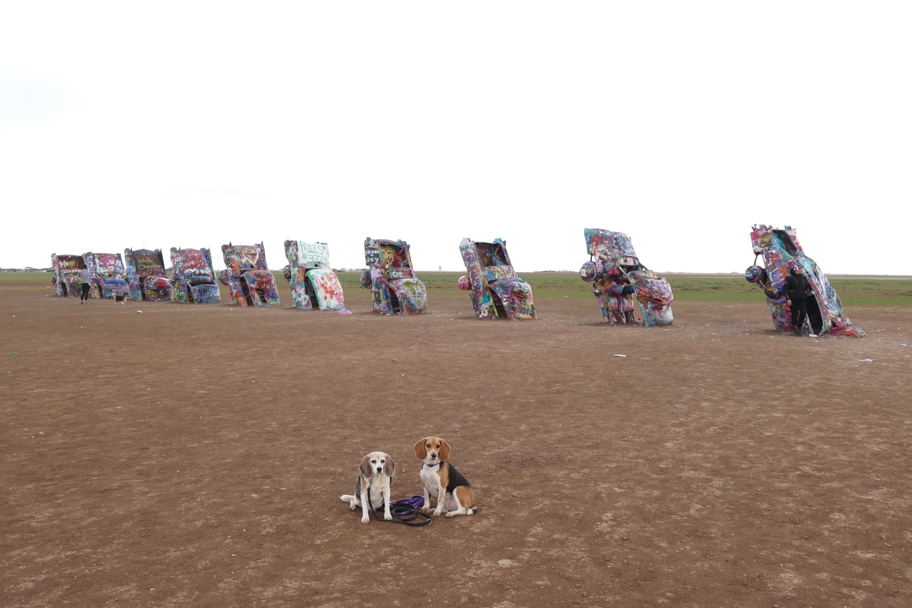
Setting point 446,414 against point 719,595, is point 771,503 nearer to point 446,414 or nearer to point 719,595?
point 719,595

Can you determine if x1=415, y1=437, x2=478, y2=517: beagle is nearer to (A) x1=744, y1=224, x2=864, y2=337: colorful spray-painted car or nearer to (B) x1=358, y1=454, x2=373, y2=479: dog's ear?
(B) x1=358, y1=454, x2=373, y2=479: dog's ear

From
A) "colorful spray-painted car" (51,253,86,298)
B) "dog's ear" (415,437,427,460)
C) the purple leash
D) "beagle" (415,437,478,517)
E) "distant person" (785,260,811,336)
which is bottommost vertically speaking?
the purple leash

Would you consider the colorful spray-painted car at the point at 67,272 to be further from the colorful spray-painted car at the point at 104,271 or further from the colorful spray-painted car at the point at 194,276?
the colorful spray-painted car at the point at 194,276

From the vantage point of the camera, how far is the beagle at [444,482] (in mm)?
4629

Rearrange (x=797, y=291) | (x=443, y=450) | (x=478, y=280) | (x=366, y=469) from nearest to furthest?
(x=366, y=469) < (x=443, y=450) < (x=797, y=291) < (x=478, y=280)

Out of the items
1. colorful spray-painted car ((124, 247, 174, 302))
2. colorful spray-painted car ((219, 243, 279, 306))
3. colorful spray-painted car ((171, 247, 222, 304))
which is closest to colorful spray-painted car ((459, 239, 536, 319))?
colorful spray-painted car ((219, 243, 279, 306))

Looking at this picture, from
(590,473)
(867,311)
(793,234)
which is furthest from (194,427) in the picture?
(867,311)

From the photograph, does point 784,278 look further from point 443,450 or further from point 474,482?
point 443,450

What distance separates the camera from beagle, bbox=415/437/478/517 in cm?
463

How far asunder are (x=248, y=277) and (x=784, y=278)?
24.4 meters

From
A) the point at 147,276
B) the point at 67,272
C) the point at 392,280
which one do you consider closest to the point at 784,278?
the point at 392,280

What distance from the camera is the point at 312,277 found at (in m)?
27.5

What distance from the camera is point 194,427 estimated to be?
7230 mm

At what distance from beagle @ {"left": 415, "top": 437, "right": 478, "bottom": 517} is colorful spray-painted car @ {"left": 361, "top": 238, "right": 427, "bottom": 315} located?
64.1ft
